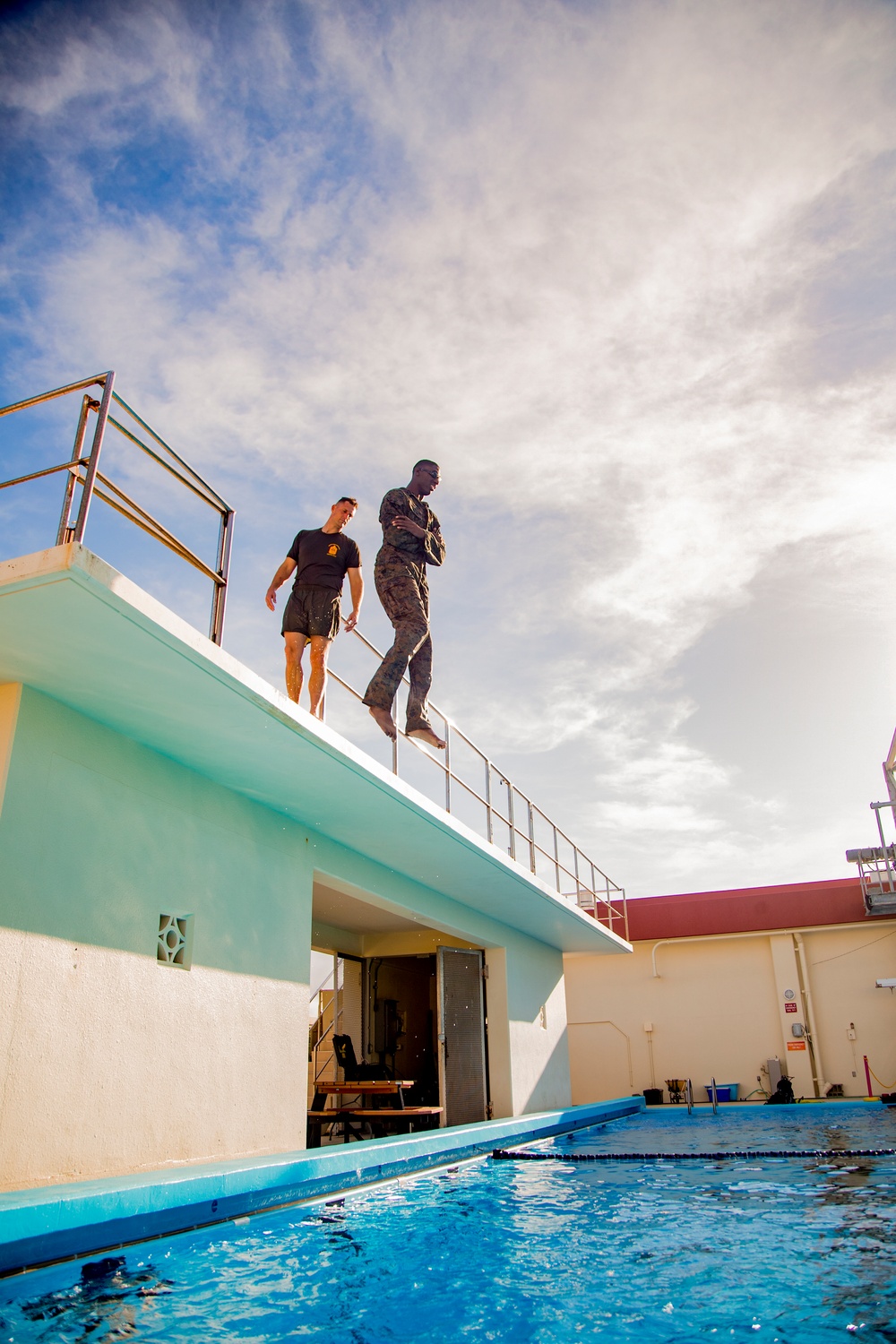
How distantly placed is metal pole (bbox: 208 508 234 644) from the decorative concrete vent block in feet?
5.13

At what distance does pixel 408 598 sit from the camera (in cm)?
576

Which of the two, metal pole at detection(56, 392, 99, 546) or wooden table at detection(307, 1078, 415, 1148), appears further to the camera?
wooden table at detection(307, 1078, 415, 1148)

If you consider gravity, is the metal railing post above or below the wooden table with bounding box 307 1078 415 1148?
above

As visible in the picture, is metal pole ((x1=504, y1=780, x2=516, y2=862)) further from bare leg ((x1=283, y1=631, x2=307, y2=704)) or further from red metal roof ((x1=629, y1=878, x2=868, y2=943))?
red metal roof ((x1=629, y1=878, x2=868, y2=943))

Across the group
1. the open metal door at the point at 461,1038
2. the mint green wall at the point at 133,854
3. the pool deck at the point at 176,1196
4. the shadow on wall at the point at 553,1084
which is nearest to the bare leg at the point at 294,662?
the mint green wall at the point at 133,854

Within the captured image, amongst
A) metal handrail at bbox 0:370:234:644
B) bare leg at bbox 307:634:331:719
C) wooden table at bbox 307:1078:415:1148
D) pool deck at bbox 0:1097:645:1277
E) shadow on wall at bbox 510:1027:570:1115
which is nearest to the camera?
pool deck at bbox 0:1097:645:1277

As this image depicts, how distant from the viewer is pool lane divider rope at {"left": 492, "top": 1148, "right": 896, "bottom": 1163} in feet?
19.3

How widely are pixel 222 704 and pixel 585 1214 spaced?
2.81 meters

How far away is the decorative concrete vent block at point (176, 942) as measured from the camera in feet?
14.6

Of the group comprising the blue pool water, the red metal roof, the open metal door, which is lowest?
the blue pool water

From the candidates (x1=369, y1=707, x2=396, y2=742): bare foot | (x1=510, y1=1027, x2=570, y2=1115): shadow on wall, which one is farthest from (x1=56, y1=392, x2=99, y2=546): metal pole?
(x1=510, y1=1027, x2=570, y2=1115): shadow on wall

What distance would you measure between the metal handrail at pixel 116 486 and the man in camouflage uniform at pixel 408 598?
155 centimetres

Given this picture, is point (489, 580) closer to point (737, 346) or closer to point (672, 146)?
point (737, 346)

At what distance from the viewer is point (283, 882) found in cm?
561
